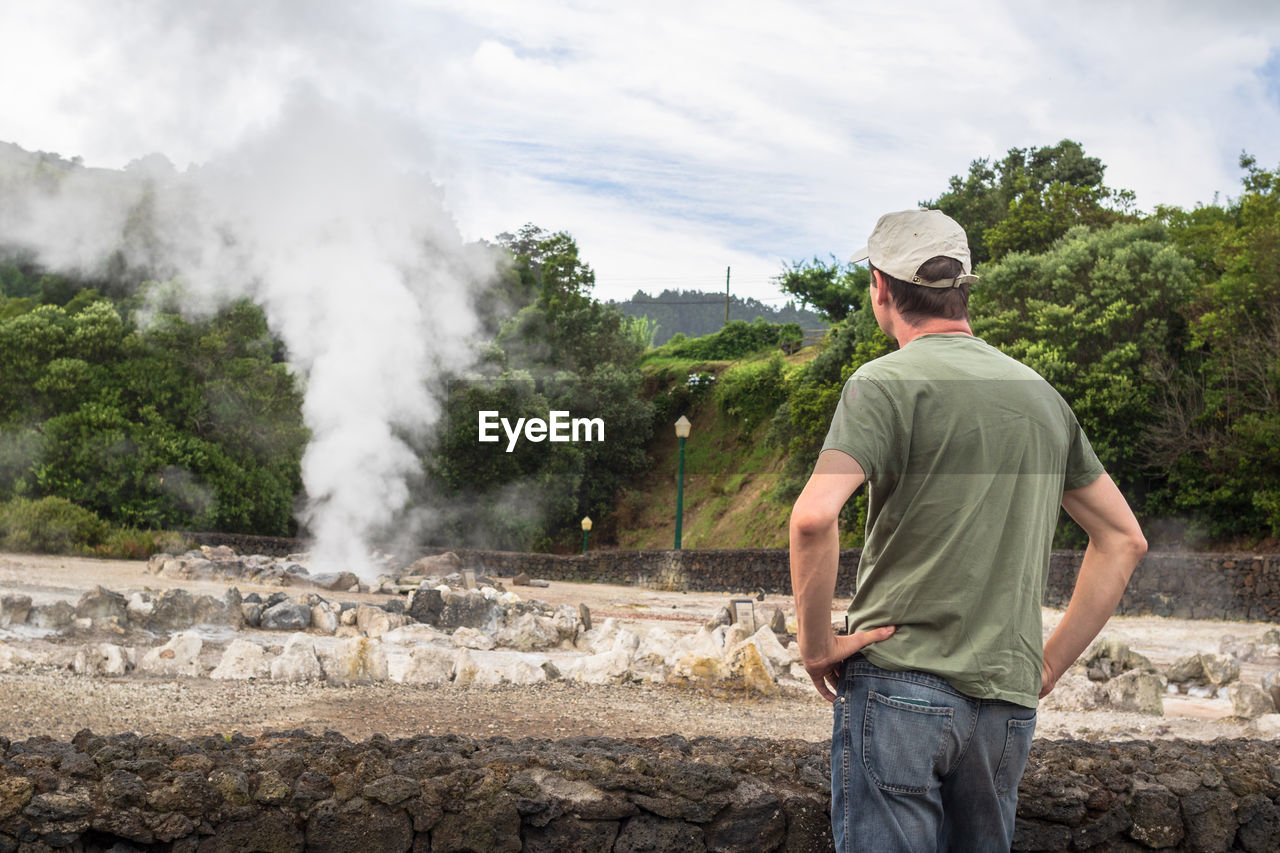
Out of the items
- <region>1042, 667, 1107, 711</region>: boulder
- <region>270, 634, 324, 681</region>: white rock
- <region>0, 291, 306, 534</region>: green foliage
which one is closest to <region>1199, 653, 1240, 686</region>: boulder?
<region>1042, 667, 1107, 711</region>: boulder

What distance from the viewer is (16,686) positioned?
6781mm

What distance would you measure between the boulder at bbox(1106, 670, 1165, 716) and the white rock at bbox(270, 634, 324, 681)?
5.81 m

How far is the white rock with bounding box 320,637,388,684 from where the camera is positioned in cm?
758

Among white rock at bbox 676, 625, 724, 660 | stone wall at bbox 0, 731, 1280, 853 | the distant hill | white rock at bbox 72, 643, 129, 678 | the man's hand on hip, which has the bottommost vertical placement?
white rock at bbox 676, 625, 724, 660

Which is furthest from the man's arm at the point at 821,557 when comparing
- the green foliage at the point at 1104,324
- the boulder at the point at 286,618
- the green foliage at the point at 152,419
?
A: the green foliage at the point at 152,419

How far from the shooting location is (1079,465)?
2.28 meters

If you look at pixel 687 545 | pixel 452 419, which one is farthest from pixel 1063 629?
pixel 687 545

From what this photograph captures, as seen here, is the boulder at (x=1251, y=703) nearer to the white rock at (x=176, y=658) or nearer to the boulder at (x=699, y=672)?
the boulder at (x=699, y=672)

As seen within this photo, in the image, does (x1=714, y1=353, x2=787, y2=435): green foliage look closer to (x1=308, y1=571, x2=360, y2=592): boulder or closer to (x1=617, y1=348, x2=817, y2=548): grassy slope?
(x1=617, y1=348, x2=817, y2=548): grassy slope

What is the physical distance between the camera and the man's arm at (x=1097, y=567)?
2.32 m

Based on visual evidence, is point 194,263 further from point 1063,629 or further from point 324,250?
point 1063,629

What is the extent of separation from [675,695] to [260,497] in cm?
2394

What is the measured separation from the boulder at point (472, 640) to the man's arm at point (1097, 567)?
27.4ft

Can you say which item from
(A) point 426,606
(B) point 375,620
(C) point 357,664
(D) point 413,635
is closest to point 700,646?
(C) point 357,664
